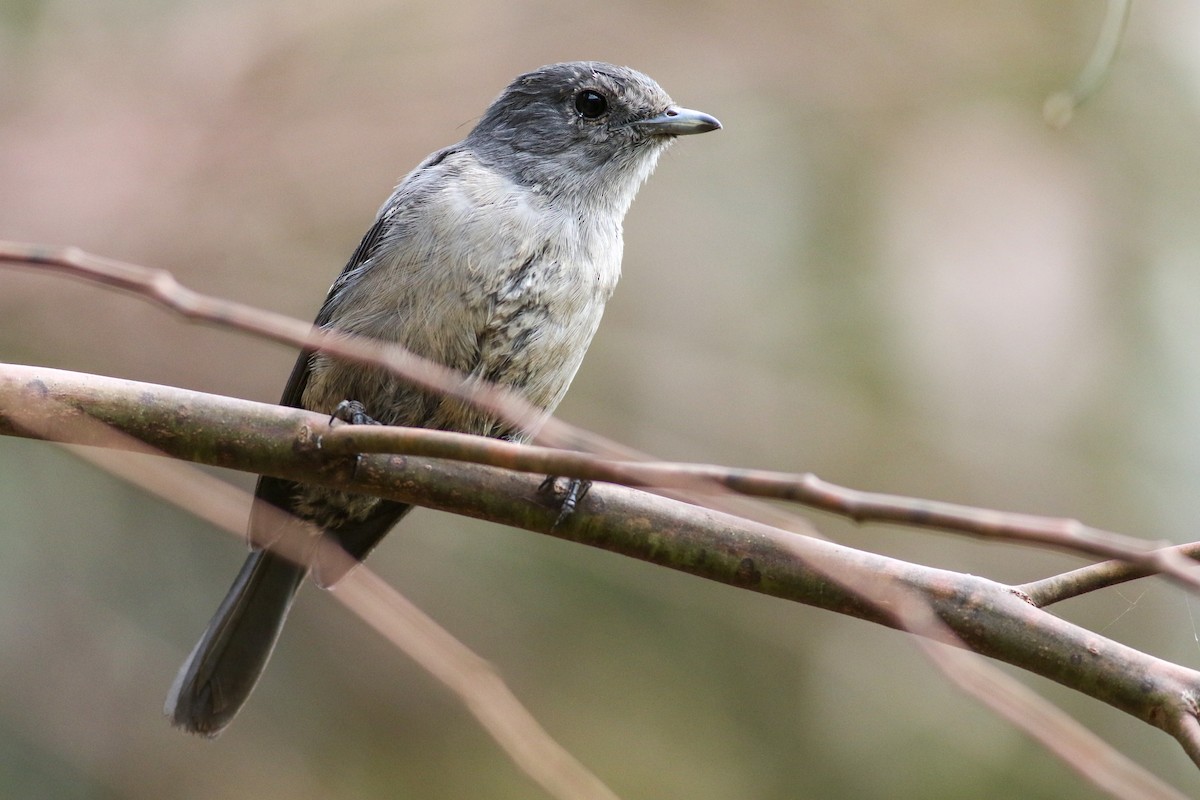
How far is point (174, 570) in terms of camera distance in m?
5.68

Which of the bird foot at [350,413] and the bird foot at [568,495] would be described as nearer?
the bird foot at [568,495]

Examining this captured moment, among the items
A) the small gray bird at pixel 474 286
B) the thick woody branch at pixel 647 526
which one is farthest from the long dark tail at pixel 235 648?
the thick woody branch at pixel 647 526

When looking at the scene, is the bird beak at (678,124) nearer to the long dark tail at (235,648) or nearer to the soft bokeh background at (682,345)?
the soft bokeh background at (682,345)

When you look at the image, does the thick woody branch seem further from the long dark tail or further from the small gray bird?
the long dark tail

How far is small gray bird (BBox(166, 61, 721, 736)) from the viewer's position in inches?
145

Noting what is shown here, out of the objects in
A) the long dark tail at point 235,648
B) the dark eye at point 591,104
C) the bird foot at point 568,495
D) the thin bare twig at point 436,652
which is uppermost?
the dark eye at point 591,104

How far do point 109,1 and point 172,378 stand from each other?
2.02 meters

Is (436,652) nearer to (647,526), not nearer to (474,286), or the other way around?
(647,526)

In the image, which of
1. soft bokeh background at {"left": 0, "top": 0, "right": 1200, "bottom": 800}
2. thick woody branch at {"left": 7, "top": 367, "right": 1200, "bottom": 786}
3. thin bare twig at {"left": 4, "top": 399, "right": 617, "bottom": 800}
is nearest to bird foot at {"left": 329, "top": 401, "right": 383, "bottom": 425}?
thick woody branch at {"left": 7, "top": 367, "right": 1200, "bottom": 786}

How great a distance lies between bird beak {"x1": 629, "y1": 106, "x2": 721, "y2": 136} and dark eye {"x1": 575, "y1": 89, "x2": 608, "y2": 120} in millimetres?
134

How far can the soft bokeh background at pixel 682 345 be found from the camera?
17.0ft

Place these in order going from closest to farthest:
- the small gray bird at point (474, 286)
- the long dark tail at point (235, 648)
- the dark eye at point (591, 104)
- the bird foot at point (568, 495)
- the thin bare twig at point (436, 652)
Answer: the thin bare twig at point (436, 652)
the bird foot at point (568, 495)
the small gray bird at point (474, 286)
the long dark tail at point (235, 648)
the dark eye at point (591, 104)

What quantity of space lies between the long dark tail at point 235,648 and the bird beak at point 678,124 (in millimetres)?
Answer: 2002

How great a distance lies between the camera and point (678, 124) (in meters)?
4.36
